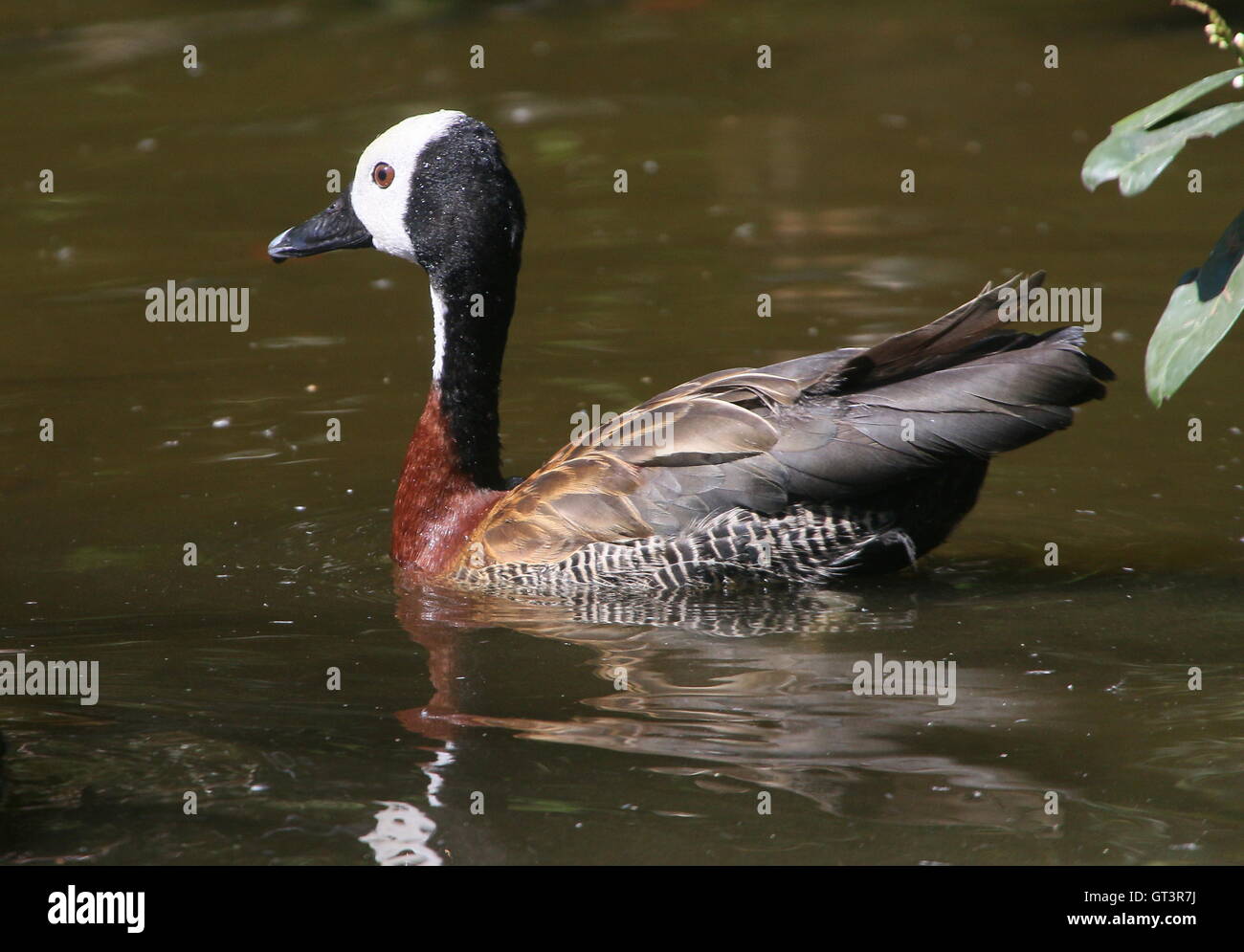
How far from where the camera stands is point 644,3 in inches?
711

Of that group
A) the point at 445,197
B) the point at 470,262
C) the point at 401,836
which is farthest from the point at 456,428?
the point at 401,836

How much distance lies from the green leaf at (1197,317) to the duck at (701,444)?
1.65 meters

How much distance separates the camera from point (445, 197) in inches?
279

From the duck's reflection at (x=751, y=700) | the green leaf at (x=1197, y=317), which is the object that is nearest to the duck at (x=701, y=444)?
the duck's reflection at (x=751, y=700)

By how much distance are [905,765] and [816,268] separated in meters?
6.04

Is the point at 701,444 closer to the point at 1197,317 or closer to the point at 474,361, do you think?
the point at 474,361

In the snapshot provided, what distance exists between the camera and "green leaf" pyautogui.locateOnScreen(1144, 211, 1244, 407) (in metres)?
4.59

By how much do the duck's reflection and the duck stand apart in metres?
0.18

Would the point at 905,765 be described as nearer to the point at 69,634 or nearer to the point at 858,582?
the point at 858,582

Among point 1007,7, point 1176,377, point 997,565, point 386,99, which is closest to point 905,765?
point 1176,377

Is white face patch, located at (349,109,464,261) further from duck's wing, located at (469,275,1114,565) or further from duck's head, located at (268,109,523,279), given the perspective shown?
duck's wing, located at (469,275,1114,565)

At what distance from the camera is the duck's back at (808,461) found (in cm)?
640

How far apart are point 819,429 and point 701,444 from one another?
43 centimetres

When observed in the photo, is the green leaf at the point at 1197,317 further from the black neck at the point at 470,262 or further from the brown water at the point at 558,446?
the black neck at the point at 470,262
